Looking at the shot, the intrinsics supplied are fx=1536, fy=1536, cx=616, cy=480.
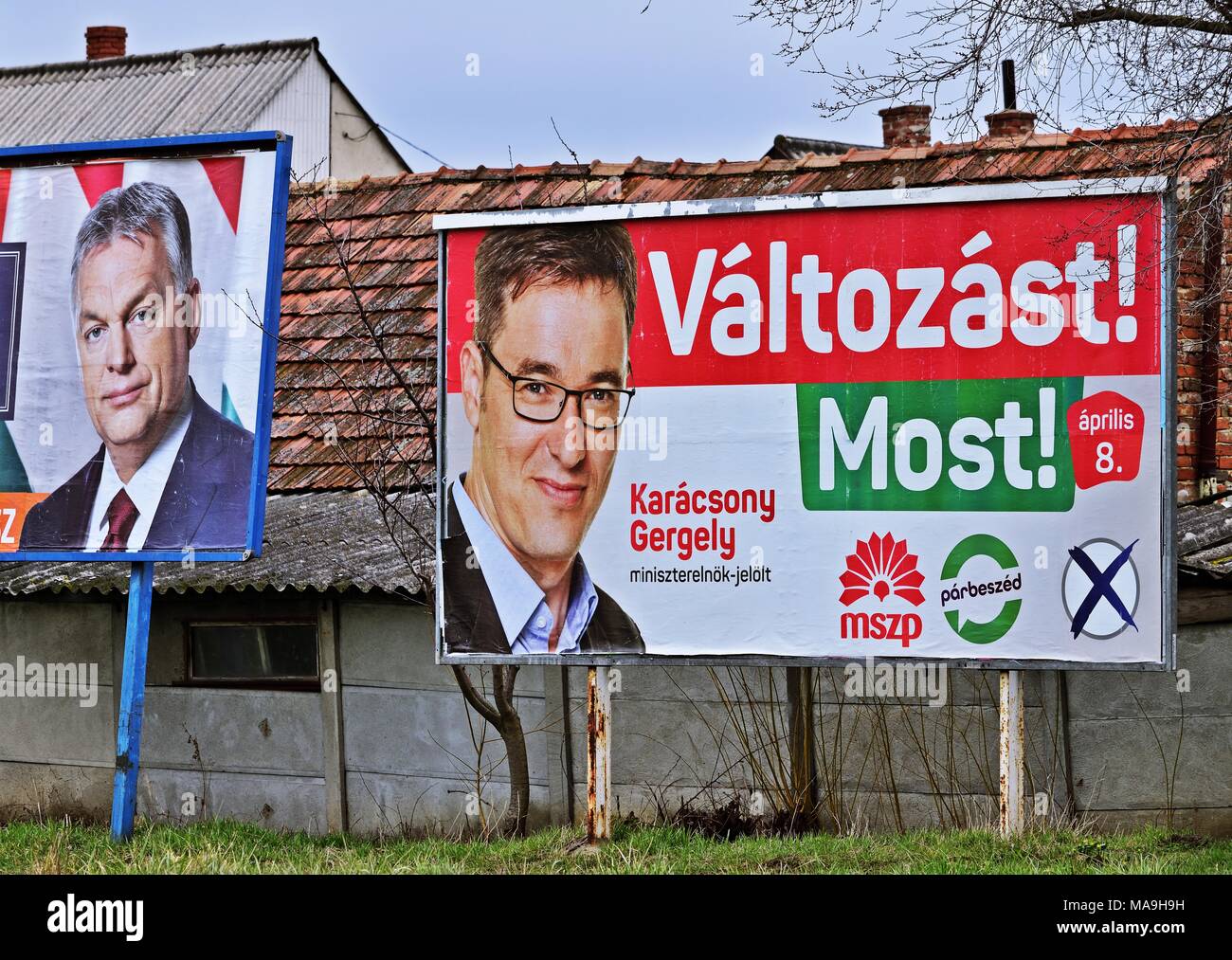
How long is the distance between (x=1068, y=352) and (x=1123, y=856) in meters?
2.68

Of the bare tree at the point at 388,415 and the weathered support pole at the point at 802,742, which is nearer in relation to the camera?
the weathered support pole at the point at 802,742

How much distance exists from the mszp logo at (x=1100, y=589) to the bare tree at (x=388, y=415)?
156 inches

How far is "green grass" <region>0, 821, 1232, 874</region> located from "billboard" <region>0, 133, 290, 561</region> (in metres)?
1.85

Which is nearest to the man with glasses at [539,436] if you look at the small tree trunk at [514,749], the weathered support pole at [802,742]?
the small tree trunk at [514,749]

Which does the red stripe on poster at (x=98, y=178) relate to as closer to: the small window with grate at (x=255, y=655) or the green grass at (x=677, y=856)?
the small window with grate at (x=255, y=655)

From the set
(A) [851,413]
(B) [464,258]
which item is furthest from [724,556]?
(B) [464,258]

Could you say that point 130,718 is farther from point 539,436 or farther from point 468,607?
point 539,436

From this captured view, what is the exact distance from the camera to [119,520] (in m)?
9.68

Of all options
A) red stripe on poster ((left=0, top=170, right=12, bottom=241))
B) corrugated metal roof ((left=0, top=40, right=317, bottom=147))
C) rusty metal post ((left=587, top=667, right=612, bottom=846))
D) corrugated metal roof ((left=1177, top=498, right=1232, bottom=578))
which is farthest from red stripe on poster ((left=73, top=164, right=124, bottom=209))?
corrugated metal roof ((left=0, top=40, right=317, bottom=147))

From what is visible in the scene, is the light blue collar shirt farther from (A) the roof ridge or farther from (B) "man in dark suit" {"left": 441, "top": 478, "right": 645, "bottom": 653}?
(A) the roof ridge

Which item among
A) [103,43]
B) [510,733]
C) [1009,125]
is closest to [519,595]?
[510,733]

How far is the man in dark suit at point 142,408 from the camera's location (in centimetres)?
954

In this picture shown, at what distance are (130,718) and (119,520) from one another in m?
1.25
